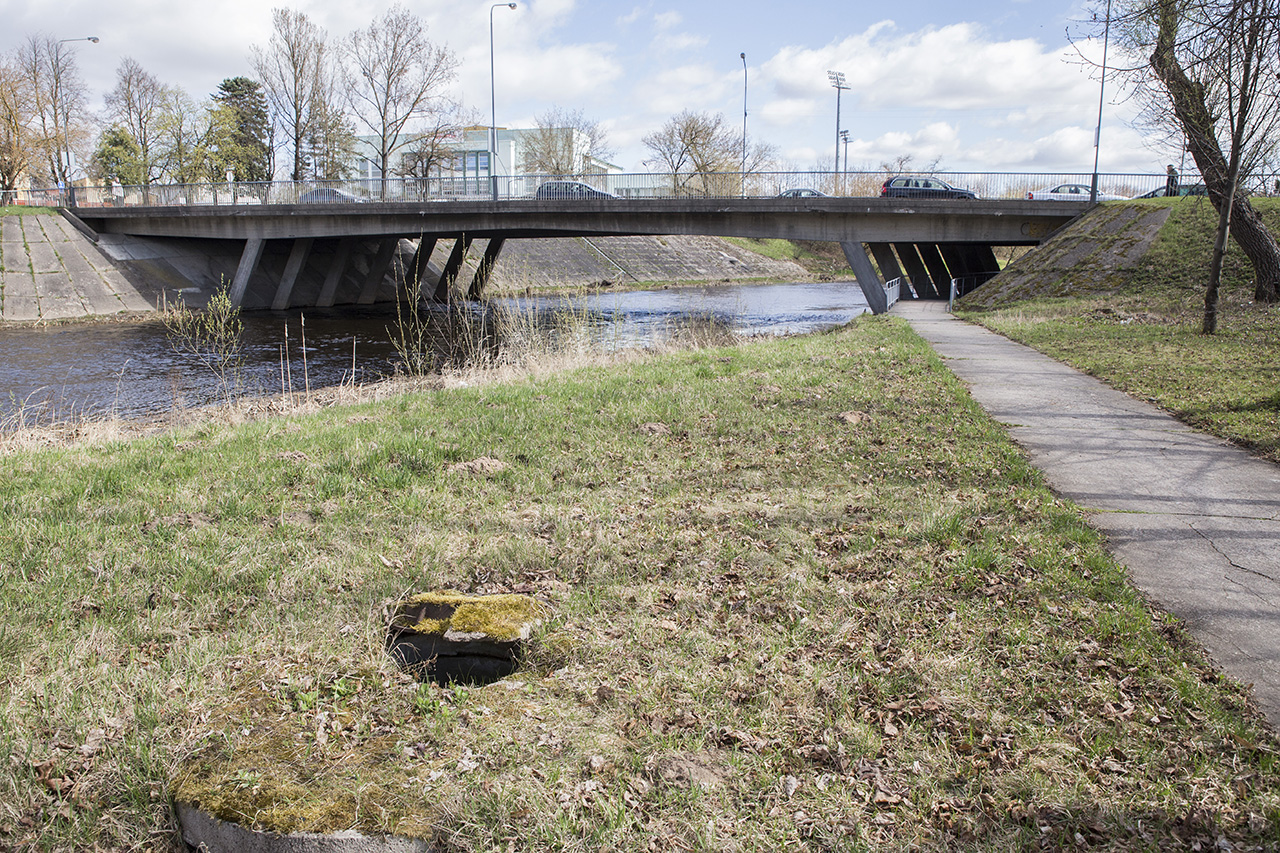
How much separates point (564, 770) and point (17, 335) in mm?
33303

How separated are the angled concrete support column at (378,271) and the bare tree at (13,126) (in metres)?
29.5

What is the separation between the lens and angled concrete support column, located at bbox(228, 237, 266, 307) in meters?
39.0

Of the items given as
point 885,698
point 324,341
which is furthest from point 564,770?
point 324,341

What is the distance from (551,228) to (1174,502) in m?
30.5

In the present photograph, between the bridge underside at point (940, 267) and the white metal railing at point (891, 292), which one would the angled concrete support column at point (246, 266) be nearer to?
the bridge underside at point (940, 267)

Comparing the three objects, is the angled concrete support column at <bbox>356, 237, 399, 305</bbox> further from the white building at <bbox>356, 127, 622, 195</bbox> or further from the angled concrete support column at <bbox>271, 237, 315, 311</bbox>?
the white building at <bbox>356, 127, 622, 195</bbox>

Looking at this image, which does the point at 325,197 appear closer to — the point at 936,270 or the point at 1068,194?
the point at 936,270

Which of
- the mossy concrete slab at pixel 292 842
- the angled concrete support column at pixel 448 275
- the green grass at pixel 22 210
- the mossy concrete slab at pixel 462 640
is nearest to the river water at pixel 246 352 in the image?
the angled concrete support column at pixel 448 275

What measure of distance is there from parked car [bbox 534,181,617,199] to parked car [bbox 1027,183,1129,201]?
1889 centimetres

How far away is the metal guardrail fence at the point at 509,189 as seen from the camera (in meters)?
31.8

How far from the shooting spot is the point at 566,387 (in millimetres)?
11055

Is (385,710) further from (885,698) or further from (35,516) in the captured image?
(35,516)

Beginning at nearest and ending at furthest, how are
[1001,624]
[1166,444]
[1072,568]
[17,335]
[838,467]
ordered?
[1001,624]
[1072,568]
[838,467]
[1166,444]
[17,335]

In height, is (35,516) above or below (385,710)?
above
